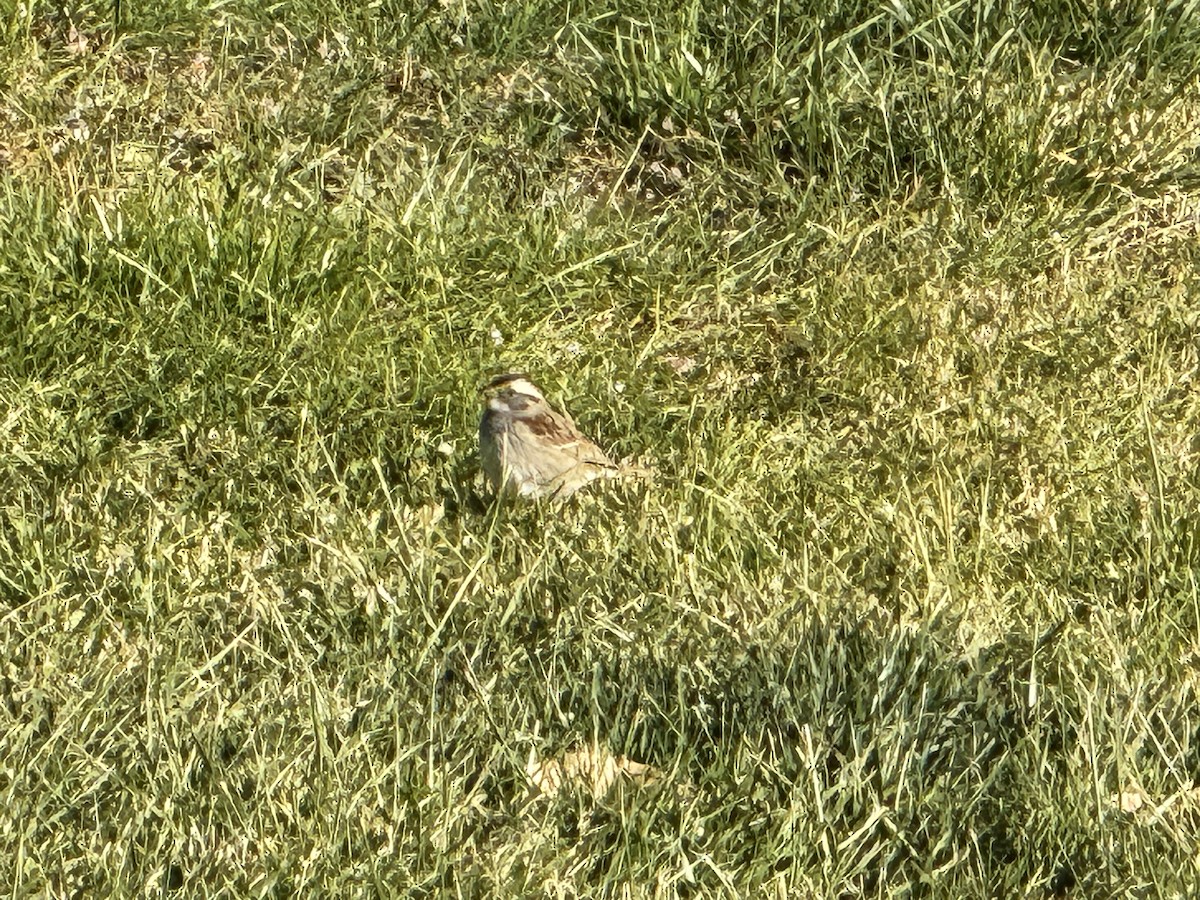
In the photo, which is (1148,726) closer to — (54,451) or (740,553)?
(740,553)

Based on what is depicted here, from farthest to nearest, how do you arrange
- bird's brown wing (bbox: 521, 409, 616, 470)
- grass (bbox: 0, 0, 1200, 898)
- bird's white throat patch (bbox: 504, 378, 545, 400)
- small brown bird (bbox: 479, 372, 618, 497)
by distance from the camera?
bird's white throat patch (bbox: 504, 378, 545, 400) → bird's brown wing (bbox: 521, 409, 616, 470) → small brown bird (bbox: 479, 372, 618, 497) → grass (bbox: 0, 0, 1200, 898)

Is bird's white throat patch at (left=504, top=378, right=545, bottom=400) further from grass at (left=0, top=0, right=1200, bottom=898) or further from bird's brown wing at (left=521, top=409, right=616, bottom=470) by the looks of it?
grass at (left=0, top=0, right=1200, bottom=898)

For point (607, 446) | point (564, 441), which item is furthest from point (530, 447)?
point (607, 446)

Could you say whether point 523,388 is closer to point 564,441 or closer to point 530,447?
point 564,441

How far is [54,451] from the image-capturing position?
573cm

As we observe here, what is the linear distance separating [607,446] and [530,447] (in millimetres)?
630

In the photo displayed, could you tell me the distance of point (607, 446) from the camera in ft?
19.6

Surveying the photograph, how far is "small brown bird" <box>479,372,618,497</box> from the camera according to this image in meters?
5.45

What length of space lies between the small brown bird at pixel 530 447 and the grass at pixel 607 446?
0.37 ft

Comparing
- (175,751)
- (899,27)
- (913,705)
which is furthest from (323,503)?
(899,27)

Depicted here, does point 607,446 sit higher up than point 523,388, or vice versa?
point 523,388

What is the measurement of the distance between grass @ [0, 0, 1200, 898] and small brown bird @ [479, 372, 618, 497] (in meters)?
0.11

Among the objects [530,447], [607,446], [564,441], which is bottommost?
[607,446]

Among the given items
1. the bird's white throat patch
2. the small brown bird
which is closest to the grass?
the small brown bird
